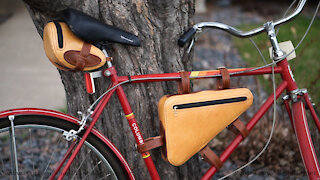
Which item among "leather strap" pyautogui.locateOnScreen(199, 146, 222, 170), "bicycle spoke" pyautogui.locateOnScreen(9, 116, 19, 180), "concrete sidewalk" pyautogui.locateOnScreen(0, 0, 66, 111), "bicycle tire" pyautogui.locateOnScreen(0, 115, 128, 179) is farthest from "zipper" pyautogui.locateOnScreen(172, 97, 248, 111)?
"concrete sidewalk" pyautogui.locateOnScreen(0, 0, 66, 111)

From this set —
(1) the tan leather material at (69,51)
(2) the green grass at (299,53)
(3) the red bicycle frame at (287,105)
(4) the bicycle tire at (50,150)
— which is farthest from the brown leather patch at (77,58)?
(2) the green grass at (299,53)

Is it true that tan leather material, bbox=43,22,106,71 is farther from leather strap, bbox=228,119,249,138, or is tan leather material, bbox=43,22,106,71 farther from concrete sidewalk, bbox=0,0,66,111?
concrete sidewalk, bbox=0,0,66,111

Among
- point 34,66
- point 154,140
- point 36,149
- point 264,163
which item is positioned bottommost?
point 264,163

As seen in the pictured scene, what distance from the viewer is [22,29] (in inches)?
252

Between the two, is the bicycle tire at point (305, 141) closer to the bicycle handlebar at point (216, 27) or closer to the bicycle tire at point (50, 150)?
the bicycle handlebar at point (216, 27)

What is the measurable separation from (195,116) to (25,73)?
355cm

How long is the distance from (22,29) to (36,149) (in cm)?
438

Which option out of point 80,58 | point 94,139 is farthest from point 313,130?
point 80,58

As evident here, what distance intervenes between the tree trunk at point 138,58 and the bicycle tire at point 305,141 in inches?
23.6

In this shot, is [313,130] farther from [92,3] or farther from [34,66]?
[34,66]

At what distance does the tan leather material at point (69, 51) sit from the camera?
1.34m

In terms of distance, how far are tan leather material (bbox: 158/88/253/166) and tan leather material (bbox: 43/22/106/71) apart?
1.22 feet

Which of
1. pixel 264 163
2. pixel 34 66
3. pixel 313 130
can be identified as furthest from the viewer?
pixel 34 66

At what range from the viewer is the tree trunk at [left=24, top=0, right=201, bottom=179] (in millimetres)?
1541
